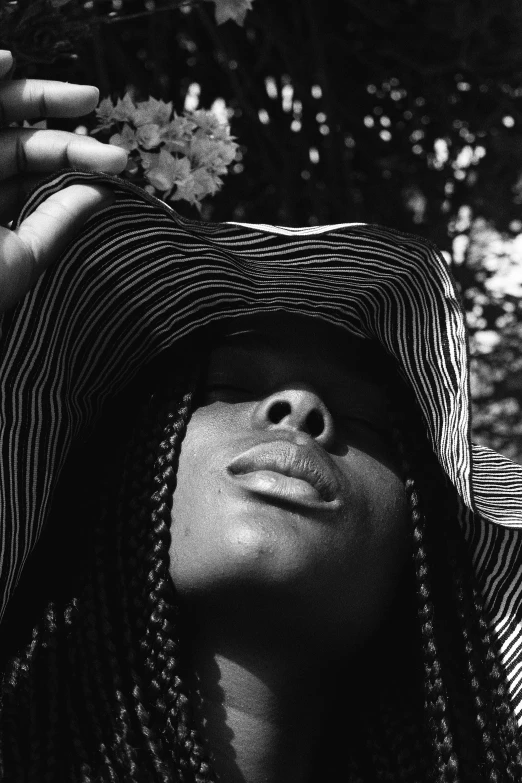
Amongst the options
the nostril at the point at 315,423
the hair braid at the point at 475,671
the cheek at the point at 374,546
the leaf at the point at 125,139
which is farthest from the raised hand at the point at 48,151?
the hair braid at the point at 475,671

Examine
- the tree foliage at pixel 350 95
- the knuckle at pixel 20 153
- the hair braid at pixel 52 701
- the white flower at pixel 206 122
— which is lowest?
the hair braid at pixel 52 701

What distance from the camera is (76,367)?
68.7 inches

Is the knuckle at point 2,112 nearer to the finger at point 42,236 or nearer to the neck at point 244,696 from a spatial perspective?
the finger at point 42,236

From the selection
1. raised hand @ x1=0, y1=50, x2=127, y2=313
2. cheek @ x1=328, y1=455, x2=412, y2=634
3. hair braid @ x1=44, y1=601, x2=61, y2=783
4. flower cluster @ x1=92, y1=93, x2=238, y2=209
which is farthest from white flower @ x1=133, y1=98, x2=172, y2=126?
hair braid @ x1=44, y1=601, x2=61, y2=783

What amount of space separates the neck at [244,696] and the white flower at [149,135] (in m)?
0.86

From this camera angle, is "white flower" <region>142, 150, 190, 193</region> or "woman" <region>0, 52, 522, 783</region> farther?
"white flower" <region>142, 150, 190, 193</region>

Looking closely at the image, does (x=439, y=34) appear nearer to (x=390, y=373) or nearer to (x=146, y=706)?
(x=390, y=373)

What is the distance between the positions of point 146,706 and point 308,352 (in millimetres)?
606

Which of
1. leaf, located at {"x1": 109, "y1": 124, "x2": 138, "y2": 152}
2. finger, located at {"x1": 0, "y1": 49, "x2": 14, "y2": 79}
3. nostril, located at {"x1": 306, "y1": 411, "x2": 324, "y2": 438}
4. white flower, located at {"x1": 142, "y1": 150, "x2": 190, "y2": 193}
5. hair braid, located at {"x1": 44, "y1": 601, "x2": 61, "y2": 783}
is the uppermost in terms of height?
leaf, located at {"x1": 109, "y1": 124, "x2": 138, "y2": 152}

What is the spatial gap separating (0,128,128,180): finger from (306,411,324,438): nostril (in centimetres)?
47

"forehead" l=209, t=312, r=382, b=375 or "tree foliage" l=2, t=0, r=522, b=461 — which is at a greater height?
"tree foliage" l=2, t=0, r=522, b=461

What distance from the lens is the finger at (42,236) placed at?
1.38m

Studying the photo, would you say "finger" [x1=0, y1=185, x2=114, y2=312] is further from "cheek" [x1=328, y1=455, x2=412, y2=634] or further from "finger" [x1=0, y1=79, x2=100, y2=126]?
"cheek" [x1=328, y1=455, x2=412, y2=634]

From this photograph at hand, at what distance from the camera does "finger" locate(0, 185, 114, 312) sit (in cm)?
138
